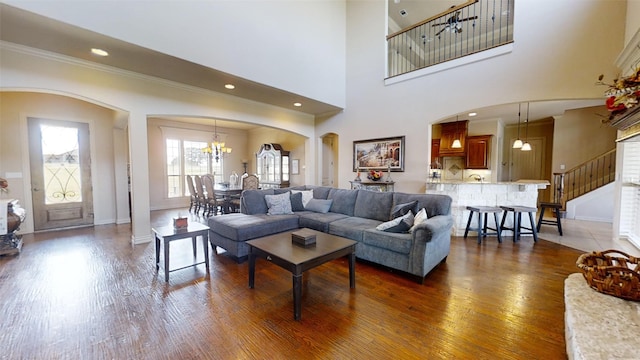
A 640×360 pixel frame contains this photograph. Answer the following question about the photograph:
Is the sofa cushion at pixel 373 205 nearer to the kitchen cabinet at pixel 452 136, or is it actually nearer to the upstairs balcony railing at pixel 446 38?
the upstairs balcony railing at pixel 446 38

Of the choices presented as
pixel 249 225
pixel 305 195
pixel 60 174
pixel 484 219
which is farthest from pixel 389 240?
pixel 60 174

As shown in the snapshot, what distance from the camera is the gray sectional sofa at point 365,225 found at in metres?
2.77

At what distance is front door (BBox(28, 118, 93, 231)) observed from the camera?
4.81 meters

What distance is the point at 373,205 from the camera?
3.97 meters

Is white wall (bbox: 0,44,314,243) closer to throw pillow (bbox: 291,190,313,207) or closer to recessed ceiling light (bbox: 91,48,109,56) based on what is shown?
recessed ceiling light (bbox: 91,48,109,56)

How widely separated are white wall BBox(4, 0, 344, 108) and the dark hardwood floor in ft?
9.89

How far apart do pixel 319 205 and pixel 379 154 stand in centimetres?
240

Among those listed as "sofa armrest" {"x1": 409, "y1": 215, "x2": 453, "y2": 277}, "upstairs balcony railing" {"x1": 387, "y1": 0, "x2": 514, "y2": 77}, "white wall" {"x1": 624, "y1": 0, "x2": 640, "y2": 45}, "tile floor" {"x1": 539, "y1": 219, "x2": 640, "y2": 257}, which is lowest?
"tile floor" {"x1": 539, "y1": 219, "x2": 640, "y2": 257}

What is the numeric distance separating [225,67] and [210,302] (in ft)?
11.6

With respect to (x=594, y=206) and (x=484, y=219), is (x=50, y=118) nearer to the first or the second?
(x=484, y=219)

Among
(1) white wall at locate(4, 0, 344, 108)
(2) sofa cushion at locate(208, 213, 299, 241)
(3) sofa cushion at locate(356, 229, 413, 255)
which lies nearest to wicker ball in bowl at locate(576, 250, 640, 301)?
(3) sofa cushion at locate(356, 229, 413, 255)

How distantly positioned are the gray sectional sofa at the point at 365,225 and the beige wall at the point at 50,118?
12.4 ft

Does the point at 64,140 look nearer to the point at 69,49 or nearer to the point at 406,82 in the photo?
the point at 69,49

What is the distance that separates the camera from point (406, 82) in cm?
546
